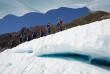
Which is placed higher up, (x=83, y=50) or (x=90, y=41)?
(x=90, y=41)

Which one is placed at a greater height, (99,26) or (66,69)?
(99,26)

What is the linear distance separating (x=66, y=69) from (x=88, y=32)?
120 centimetres

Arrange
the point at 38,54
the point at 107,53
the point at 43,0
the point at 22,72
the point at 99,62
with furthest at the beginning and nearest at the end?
the point at 43,0
the point at 38,54
the point at 22,72
the point at 99,62
the point at 107,53

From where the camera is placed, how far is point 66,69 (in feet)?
9.23

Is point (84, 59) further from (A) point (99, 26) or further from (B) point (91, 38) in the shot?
(A) point (99, 26)

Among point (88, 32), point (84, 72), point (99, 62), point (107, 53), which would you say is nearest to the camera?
point (107, 53)

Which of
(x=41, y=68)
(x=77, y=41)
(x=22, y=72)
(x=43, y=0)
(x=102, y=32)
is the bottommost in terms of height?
(x=22, y=72)

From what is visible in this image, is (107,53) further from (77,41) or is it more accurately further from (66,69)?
(66,69)

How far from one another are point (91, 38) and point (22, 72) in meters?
2.73

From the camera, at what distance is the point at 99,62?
2939mm

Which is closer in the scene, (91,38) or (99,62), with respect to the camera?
(91,38)

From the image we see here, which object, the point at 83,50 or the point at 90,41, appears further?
the point at 83,50

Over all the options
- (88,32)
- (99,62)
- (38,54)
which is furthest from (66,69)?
(38,54)

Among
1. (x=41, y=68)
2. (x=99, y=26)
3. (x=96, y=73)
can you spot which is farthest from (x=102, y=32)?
(x=41, y=68)
